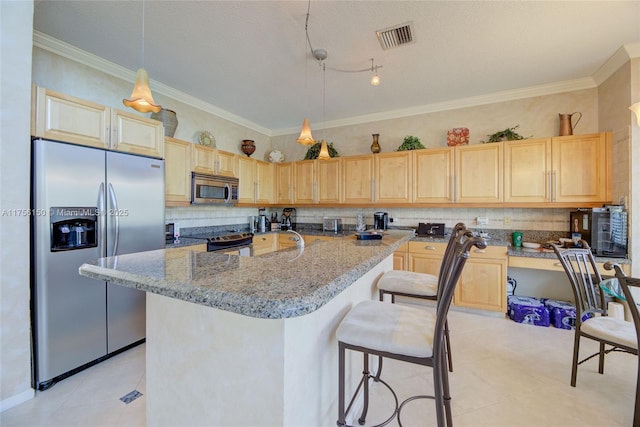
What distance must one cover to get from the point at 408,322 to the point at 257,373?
684mm

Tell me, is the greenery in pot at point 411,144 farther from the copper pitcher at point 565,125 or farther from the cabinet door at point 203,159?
the cabinet door at point 203,159

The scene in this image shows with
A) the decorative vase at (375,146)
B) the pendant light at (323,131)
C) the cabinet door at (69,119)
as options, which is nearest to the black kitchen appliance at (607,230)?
the decorative vase at (375,146)

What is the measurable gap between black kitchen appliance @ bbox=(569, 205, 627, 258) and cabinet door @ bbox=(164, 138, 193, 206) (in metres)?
4.53

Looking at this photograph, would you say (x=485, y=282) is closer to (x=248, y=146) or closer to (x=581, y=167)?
(x=581, y=167)

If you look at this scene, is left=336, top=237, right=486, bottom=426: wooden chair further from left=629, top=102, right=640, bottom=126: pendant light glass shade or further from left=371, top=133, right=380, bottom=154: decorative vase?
left=371, top=133, right=380, bottom=154: decorative vase

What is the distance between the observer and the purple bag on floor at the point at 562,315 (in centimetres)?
284

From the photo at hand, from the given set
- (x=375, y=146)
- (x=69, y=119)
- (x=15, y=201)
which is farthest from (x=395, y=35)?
(x=15, y=201)

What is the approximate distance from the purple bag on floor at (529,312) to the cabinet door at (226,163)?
4.01 m

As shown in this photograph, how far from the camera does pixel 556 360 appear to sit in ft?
7.48

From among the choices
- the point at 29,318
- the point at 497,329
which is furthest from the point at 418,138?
Result: the point at 29,318

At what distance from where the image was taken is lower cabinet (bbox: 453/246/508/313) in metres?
3.12

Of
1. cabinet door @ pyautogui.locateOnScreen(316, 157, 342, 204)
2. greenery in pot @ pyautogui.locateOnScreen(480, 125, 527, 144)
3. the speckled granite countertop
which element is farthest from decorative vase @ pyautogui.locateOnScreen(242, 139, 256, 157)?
greenery in pot @ pyautogui.locateOnScreen(480, 125, 527, 144)

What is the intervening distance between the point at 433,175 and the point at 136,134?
11.5 ft

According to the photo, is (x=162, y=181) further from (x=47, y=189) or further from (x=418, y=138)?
(x=418, y=138)
